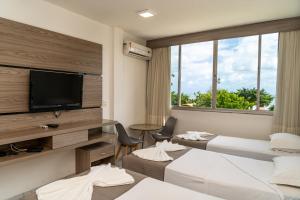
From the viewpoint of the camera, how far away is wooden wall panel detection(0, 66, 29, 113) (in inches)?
91.4

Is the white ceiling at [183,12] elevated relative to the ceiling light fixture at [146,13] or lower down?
elevated

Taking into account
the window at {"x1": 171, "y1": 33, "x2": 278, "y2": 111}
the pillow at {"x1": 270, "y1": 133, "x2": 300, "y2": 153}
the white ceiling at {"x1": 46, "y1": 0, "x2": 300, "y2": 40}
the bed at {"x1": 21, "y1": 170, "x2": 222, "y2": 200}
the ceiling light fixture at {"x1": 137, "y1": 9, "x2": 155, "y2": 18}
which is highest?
the white ceiling at {"x1": 46, "y1": 0, "x2": 300, "y2": 40}

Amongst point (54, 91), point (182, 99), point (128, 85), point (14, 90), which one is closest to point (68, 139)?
point (54, 91)

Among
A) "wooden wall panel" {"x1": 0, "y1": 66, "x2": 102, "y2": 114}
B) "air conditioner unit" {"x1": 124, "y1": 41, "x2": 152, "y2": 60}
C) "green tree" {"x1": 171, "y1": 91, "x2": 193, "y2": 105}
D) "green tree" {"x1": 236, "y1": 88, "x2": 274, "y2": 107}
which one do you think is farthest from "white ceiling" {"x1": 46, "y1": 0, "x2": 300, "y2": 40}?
"green tree" {"x1": 171, "y1": 91, "x2": 193, "y2": 105}

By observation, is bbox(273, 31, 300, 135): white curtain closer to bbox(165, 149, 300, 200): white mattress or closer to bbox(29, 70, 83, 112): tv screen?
bbox(165, 149, 300, 200): white mattress

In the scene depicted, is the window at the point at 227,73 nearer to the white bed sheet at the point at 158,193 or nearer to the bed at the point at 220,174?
the bed at the point at 220,174

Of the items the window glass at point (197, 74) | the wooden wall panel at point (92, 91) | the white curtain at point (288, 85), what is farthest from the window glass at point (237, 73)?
the wooden wall panel at point (92, 91)

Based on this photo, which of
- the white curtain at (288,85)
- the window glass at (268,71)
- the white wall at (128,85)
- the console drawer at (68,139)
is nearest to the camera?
the console drawer at (68,139)

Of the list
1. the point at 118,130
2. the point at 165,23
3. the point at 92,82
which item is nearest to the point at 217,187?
the point at 118,130

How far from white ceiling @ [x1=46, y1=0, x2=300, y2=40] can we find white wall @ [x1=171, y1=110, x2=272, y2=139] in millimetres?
1680

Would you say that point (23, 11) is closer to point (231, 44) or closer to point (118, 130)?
point (118, 130)

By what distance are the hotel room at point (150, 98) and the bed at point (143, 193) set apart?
16 millimetres

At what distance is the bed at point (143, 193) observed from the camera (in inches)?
61.7

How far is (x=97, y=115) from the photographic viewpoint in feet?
11.6
